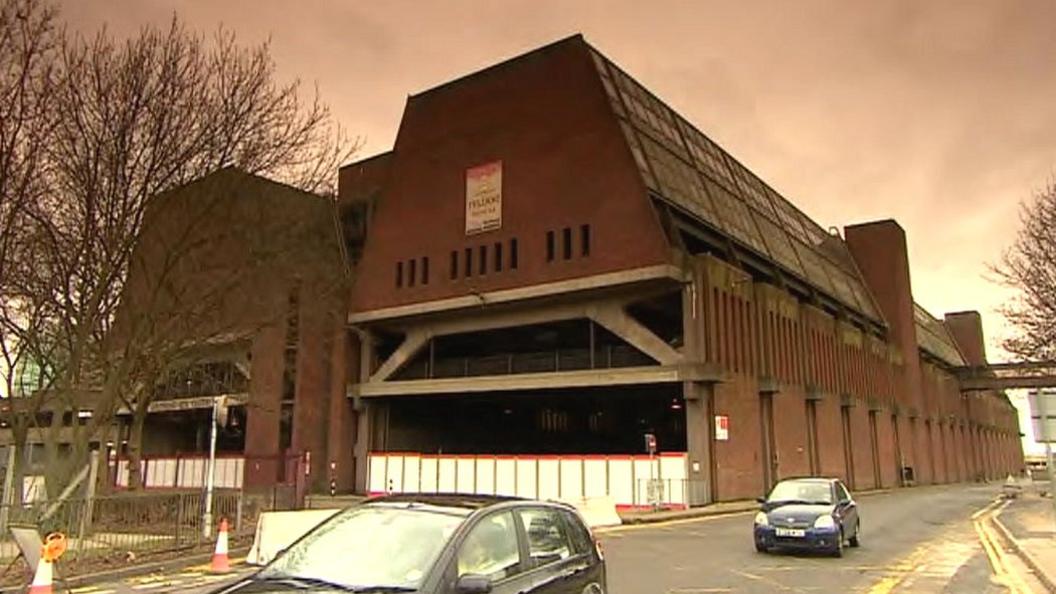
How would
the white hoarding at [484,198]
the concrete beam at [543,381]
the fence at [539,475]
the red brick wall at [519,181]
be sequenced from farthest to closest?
1. the white hoarding at [484,198]
2. the red brick wall at [519,181]
3. the concrete beam at [543,381]
4. the fence at [539,475]

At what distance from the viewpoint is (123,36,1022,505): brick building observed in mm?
38156

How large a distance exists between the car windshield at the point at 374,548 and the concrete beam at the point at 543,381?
30818 millimetres

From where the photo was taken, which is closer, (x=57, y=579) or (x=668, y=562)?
(x=57, y=579)

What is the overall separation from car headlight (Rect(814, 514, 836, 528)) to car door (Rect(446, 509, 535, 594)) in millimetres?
11953

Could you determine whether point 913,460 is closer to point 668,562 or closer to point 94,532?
point 668,562

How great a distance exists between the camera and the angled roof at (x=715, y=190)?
4262 centimetres

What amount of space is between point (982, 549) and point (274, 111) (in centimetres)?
1807

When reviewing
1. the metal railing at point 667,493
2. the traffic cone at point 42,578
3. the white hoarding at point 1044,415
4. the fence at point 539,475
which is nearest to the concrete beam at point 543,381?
the fence at point 539,475

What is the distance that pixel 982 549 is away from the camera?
19.0m

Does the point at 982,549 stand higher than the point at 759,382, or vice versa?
the point at 759,382

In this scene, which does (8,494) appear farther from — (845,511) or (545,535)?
(845,511)

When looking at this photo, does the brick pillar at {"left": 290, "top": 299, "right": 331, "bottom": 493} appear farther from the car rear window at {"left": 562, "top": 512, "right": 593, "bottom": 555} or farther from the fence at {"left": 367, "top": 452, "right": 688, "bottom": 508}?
the car rear window at {"left": 562, "top": 512, "right": 593, "bottom": 555}

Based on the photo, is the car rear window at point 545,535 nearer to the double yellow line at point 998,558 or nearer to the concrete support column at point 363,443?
the double yellow line at point 998,558

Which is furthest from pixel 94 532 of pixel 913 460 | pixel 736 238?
pixel 913 460
